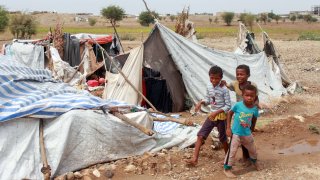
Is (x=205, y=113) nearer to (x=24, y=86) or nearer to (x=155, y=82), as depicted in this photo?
(x=155, y=82)

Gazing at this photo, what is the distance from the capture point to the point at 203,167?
16.7ft

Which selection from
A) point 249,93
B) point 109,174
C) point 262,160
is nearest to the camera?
point 249,93

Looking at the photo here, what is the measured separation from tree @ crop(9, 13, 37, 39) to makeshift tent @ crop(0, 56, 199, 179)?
82.9 feet

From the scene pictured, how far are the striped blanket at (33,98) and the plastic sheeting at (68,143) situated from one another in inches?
4.0

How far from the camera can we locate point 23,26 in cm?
2964

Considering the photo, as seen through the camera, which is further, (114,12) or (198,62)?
(114,12)

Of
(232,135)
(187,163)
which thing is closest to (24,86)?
(187,163)

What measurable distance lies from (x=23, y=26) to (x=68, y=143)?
87.2 ft

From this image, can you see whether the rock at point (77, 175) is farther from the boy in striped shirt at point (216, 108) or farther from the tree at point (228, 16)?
the tree at point (228, 16)

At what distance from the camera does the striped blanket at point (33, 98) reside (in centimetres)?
482

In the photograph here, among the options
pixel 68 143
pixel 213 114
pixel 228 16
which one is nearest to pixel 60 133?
pixel 68 143

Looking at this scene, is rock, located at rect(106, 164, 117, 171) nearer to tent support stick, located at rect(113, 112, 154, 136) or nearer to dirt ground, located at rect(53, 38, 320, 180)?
dirt ground, located at rect(53, 38, 320, 180)

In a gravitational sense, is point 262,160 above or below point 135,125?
below

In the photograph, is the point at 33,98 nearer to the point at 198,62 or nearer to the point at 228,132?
the point at 228,132
